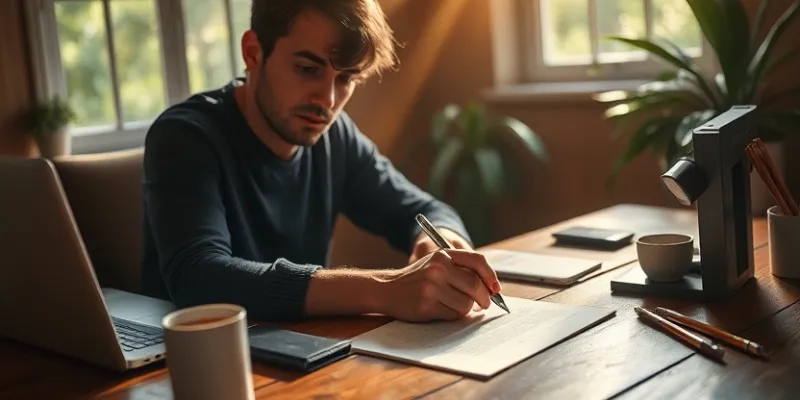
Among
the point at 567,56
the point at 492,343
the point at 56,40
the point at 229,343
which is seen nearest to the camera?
the point at 229,343

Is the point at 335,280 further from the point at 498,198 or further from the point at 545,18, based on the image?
the point at 545,18

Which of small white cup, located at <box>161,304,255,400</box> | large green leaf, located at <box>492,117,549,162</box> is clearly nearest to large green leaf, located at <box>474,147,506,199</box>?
large green leaf, located at <box>492,117,549,162</box>

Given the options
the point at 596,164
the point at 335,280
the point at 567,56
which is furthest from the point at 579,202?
the point at 335,280

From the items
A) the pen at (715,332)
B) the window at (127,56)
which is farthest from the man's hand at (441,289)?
the window at (127,56)

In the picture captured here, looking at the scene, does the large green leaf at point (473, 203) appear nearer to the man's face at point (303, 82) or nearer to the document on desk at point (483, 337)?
the man's face at point (303, 82)

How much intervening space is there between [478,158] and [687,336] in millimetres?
1945

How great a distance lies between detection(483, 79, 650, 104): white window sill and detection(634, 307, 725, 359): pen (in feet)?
5.87

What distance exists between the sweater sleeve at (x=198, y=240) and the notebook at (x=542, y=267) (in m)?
0.35

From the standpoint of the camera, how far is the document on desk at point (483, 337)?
111 centimetres

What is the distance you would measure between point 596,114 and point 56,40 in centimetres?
165

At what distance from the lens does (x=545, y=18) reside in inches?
130

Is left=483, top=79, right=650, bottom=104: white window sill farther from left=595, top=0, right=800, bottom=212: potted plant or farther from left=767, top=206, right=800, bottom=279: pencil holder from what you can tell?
left=767, top=206, right=800, bottom=279: pencil holder

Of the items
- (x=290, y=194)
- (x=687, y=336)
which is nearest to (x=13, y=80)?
(x=290, y=194)

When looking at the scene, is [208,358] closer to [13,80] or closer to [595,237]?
[595,237]
